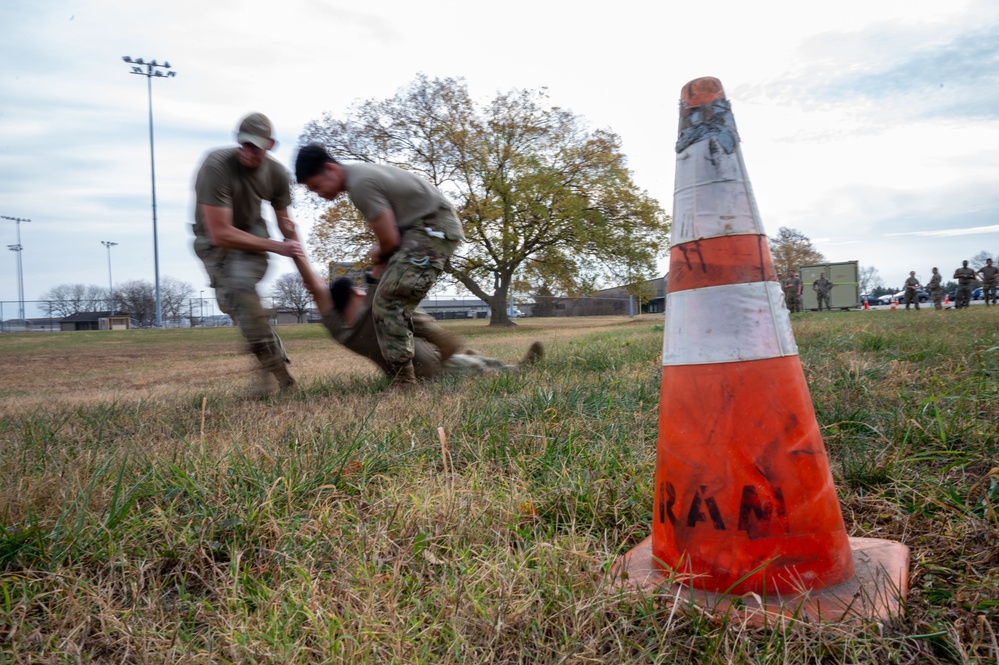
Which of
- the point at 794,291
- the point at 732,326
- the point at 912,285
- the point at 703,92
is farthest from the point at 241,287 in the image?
the point at 912,285

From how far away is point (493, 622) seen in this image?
146 centimetres

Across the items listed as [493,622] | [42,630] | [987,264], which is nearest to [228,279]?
[42,630]

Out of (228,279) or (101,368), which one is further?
(101,368)

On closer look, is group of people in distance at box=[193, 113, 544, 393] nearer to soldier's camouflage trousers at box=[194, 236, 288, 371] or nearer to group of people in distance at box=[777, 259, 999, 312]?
soldier's camouflage trousers at box=[194, 236, 288, 371]

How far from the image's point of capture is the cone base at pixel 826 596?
4.75ft

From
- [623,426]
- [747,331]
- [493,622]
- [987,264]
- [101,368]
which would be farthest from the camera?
[987,264]

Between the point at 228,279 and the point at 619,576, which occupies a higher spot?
the point at 228,279

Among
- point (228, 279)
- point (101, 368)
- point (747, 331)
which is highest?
point (228, 279)

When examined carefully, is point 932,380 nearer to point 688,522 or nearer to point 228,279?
point 688,522

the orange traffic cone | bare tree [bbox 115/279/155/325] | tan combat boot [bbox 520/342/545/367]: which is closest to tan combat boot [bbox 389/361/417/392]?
tan combat boot [bbox 520/342/545/367]

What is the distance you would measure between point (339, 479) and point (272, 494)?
0.27 meters

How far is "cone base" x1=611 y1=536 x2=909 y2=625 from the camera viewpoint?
1448 mm

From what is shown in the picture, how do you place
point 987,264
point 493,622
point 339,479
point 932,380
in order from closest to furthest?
point 493,622
point 339,479
point 932,380
point 987,264

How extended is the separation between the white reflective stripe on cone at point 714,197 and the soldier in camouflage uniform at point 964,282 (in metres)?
28.9
